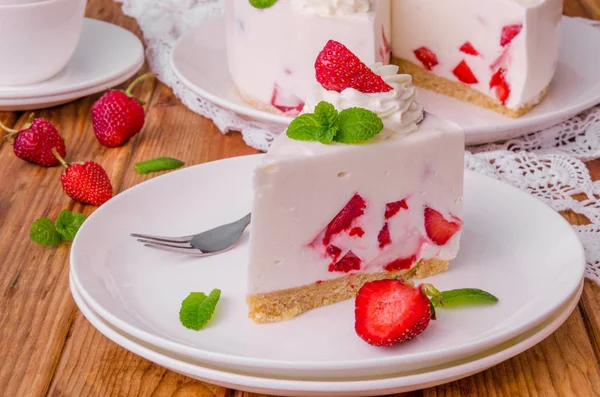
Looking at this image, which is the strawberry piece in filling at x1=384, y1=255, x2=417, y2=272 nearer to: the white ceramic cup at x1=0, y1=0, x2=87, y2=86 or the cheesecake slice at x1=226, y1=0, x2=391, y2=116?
the cheesecake slice at x1=226, y1=0, x2=391, y2=116

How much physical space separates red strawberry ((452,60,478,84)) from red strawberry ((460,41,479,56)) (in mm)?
35

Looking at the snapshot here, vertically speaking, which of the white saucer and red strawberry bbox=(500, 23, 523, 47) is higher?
red strawberry bbox=(500, 23, 523, 47)

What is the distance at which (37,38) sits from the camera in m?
2.31

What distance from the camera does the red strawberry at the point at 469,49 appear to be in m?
2.46

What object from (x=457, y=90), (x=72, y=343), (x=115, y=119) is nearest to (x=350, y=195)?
(x=72, y=343)

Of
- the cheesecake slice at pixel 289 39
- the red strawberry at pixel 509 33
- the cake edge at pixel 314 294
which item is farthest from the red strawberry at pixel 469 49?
the cake edge at pixel 314 294

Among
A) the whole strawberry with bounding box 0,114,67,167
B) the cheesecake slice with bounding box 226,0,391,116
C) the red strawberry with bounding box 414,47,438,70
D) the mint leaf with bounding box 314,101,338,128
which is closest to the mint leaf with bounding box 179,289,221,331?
the mint leaf with bounding box 314,101,338,128

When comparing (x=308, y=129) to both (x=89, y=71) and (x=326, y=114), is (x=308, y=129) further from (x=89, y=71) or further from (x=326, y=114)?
(x=89, y=71)

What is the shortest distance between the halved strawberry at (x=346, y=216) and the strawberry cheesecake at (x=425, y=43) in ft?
2.59

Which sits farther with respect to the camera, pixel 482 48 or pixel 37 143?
pixel 482 48

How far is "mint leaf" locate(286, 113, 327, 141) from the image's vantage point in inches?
57.9

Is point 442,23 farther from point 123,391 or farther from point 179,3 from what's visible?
point 123,391

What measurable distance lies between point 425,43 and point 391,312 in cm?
142

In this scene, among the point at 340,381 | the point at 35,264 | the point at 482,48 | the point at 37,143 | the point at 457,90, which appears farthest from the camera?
the point at 457,90
